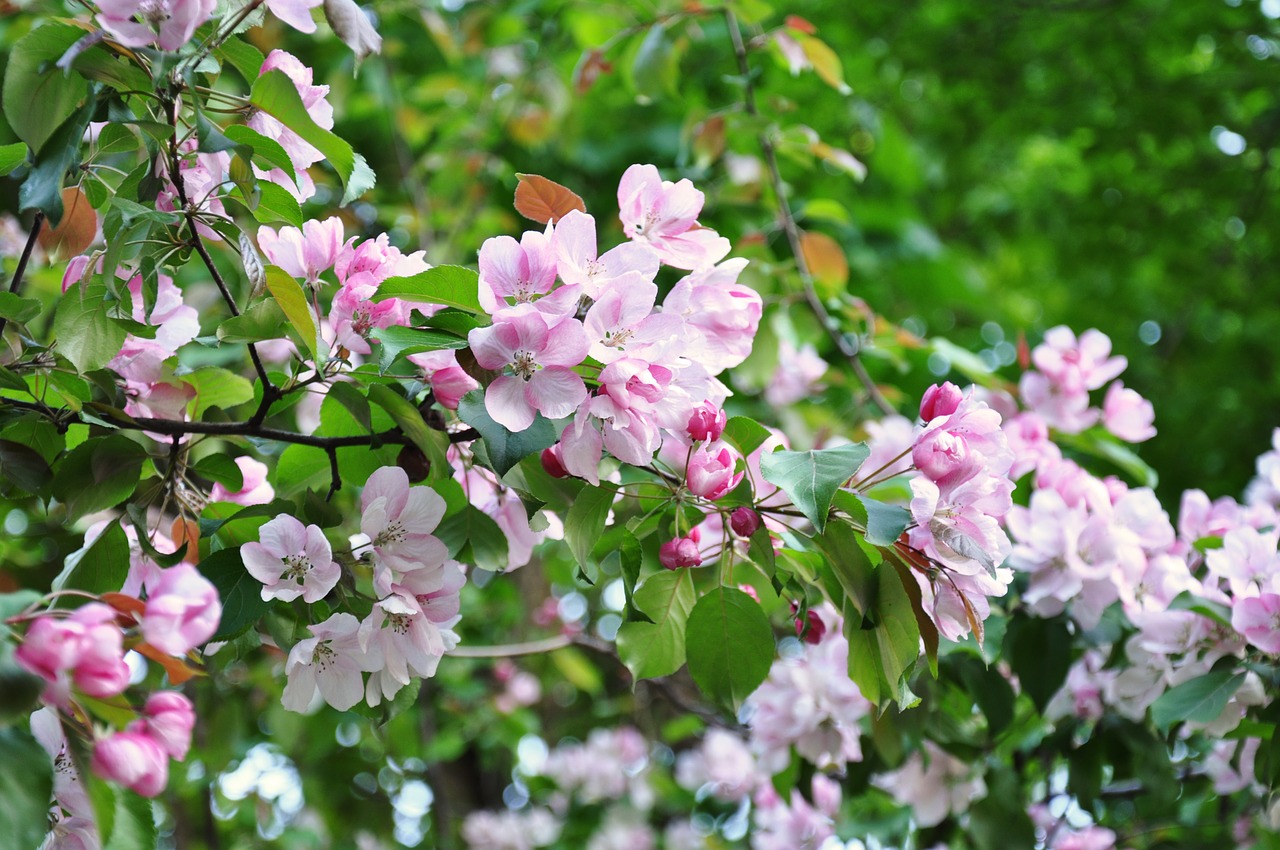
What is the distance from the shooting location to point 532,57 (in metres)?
3.04

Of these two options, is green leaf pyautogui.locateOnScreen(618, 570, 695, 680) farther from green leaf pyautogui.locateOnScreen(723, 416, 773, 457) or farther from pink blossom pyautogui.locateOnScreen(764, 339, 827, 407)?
pink blossom pyautogui.locateOnScreen(764, 339, 827, 407)

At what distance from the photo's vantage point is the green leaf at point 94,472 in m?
0.97

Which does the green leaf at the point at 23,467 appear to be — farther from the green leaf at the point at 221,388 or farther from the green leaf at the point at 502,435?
the green leaf at the point at 502,435

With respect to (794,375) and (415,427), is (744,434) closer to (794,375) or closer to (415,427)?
(415,427)

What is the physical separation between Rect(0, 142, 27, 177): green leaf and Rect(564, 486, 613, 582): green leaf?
0.61m

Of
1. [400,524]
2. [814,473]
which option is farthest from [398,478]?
[814,473]

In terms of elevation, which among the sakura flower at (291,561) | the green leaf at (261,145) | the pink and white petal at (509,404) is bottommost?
the sakura flower at (291,561)

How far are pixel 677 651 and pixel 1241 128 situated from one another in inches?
114

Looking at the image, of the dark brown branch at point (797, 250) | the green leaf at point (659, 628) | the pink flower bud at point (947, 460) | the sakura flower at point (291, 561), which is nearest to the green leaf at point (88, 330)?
the sakura flower at point (291, 561)

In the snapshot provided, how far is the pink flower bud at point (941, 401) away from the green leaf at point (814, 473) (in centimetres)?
9

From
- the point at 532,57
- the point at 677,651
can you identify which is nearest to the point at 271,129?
the point at 677,651

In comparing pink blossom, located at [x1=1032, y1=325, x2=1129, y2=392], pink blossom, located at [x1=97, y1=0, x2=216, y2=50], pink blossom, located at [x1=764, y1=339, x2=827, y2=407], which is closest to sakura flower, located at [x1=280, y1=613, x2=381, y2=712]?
pink blossom, located at [x1=97, y1=0, x2=216, y2=50]

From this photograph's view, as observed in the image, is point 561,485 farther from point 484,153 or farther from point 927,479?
point 484,153

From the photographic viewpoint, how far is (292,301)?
0.89m
